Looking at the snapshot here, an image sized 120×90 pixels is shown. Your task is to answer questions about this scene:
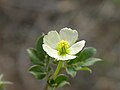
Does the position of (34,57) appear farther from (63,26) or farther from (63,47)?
(63,26)

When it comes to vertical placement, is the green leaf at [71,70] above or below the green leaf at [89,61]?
below

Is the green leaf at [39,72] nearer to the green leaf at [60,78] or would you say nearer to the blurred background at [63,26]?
the green leaf at [60,78]

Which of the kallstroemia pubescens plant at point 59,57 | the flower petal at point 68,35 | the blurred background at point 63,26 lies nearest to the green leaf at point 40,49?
the kallstroemia pubescens plant at point 59,57

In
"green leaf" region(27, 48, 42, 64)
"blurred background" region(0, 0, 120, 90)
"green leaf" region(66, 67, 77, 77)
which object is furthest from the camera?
"blurred background" region(0, 0, 120, 90)

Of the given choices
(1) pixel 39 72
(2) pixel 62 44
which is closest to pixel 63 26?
(2) pixel 62 44

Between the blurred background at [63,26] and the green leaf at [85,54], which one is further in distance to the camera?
the blurred background at [63,26]

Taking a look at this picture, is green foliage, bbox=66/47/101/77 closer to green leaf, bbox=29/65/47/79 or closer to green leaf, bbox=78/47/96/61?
green leaf, bbox=78/47/96/61

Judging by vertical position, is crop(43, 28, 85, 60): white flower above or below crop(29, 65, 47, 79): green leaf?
above

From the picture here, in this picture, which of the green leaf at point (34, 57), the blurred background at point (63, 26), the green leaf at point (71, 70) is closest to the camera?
the green leaf at point (71, 70)

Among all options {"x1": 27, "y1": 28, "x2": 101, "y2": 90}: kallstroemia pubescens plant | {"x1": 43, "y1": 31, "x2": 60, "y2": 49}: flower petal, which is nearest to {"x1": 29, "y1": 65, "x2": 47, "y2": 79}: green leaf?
{"x1": 27, "y1": 28, "x2": 101, "y2": 90}: kallstroemia pubescens plant

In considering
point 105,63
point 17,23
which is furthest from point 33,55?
point 17,23
